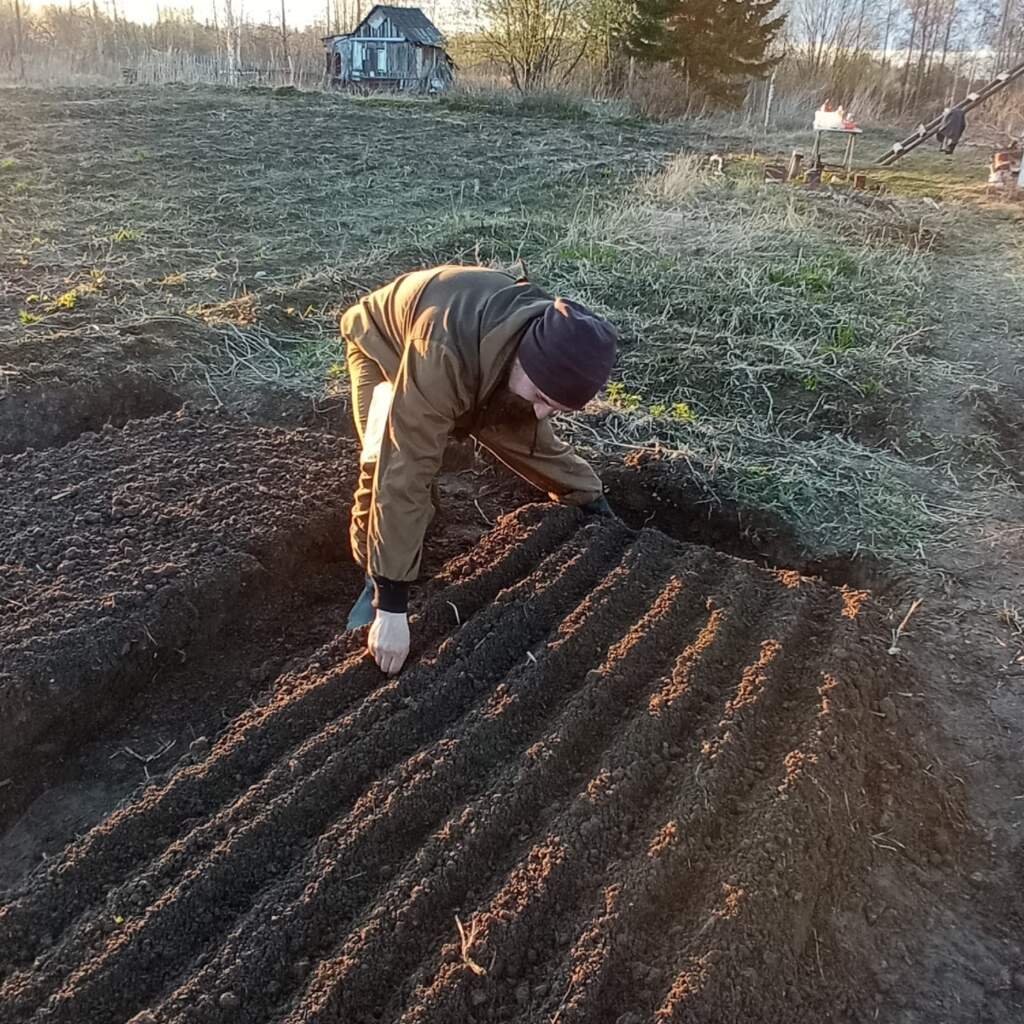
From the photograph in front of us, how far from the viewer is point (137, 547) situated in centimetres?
318

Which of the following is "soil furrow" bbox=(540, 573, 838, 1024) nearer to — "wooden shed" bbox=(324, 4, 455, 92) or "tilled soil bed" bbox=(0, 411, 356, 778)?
"tilled soil bed" bbox=(0, 411, 356, 778)

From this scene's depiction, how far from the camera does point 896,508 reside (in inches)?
152

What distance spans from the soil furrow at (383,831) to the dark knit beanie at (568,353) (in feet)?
2.98

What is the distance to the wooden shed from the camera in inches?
818

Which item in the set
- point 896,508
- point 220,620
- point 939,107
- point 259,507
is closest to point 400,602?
point 220,620

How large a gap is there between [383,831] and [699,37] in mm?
22218

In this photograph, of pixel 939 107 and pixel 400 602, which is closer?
pixel 400 602

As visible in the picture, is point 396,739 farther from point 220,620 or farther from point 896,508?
point 896,508

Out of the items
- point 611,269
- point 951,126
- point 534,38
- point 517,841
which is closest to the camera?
point 517,841

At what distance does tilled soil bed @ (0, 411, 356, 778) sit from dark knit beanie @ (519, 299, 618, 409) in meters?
1.49

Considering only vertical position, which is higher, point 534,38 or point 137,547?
point 534,38

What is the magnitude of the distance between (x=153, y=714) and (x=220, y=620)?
0.41 metres

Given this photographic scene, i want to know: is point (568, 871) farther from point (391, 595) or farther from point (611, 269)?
point (611, 269)

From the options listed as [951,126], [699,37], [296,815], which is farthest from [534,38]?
[296,815]
